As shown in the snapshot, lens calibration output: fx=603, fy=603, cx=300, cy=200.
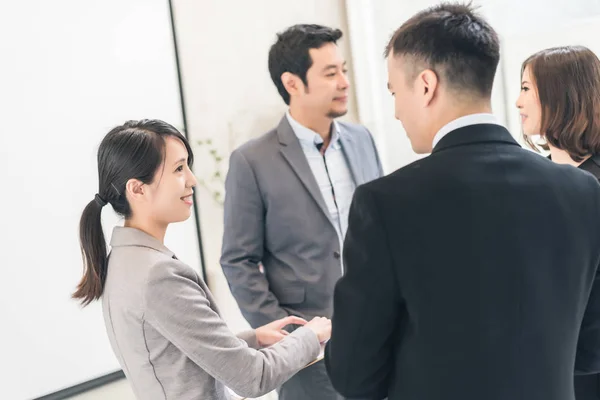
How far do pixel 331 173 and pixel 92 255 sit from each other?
41.8 inches

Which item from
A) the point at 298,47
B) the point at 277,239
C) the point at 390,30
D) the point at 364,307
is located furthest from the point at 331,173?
the point at 390,30

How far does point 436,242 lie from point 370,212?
121 millimetres

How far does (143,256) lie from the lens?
1266mm

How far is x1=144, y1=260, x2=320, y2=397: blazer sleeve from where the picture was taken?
3.97ft

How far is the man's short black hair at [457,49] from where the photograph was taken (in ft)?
3.49

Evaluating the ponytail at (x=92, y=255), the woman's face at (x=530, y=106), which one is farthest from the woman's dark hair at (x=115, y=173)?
the woman's face at (x=530, y=106)

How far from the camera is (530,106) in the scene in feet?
5.86

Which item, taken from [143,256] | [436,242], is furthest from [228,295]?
[436,242]

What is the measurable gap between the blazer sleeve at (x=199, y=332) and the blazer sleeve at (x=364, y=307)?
0.87 feet

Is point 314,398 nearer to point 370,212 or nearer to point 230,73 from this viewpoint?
point 370,212

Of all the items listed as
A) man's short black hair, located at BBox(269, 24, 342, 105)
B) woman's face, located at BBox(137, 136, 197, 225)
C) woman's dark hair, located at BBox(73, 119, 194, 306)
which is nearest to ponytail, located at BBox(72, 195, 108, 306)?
woman's dark hair, located at BBox(73, 119, 194, 306)

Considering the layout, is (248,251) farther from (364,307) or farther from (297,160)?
(364,307)

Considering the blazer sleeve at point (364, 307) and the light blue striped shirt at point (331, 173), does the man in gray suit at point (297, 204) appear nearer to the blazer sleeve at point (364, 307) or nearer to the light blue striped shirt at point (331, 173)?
the light blue striped shirt at point (331, 173)

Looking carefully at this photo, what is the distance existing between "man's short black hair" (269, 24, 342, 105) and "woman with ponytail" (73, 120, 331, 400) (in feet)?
3.03
